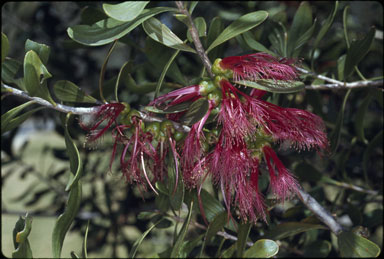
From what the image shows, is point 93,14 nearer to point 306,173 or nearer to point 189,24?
point 189,24

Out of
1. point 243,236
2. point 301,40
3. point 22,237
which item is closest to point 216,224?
point 243,236

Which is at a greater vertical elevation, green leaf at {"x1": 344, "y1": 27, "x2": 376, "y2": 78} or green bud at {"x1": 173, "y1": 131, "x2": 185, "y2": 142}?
green leaf at {"x1": 344, "y1": 27, "x2": 376, "y2": 78}

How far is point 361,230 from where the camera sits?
0.95 meters

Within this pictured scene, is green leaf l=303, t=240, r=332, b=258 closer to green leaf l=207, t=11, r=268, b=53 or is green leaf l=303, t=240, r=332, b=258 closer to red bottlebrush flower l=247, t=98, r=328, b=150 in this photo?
red bottlebrush flower l=247, t=98, r=328, b=150

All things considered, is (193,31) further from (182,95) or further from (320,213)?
(320,213)

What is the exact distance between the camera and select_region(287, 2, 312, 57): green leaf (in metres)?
0.97

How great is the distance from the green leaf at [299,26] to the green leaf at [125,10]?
497 mm

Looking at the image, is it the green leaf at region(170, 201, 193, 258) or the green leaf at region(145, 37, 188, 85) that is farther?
the green leaf at region(145, 37, 188, 85)

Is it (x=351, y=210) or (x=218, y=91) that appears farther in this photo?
(x=351, y=210)

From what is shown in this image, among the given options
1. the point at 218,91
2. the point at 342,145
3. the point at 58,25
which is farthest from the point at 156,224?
the point at 58,25

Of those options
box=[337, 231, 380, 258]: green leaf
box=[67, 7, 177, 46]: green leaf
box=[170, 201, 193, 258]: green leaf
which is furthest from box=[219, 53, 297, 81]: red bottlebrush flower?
box=[337, 231, 380, 258]: green leaf

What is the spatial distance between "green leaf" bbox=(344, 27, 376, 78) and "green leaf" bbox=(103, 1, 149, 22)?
54 cm

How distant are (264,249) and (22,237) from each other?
1.52ft

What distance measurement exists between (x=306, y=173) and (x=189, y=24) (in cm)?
62
